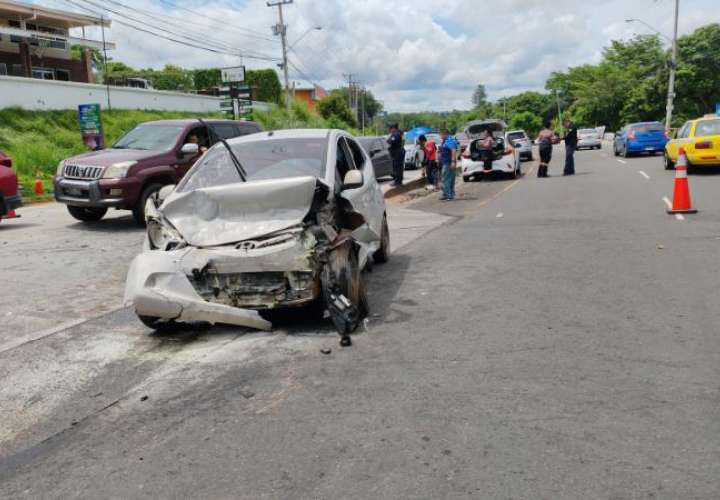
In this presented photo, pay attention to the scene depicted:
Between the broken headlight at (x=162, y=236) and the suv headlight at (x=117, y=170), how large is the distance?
19.8ft

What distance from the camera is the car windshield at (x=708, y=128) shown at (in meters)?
18.2

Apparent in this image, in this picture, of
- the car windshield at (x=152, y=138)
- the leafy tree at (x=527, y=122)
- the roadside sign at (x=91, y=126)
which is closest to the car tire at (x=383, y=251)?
the car windshield at (x=152, y=138)

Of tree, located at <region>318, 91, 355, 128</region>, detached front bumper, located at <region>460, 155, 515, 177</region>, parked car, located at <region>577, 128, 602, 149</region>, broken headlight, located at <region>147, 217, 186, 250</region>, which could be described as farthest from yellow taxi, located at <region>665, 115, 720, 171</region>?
tree, located at <region>318, 91, 355, 128</region>

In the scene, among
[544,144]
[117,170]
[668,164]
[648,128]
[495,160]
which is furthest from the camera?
[648,128]

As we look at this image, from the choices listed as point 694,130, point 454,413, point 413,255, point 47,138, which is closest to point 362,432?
point 454,413

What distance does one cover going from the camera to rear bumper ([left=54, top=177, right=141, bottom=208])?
11555 mm

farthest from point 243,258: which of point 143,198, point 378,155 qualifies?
point 378,155

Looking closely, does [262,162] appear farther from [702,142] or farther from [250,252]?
[702,142]

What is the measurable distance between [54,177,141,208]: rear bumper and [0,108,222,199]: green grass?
8.36 m

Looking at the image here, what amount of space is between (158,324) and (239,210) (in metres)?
1.27

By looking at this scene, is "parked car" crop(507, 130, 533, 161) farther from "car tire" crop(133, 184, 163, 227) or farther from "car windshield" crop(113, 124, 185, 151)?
"car tire" crop(133, 184, 163, 227)

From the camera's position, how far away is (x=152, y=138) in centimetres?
1289

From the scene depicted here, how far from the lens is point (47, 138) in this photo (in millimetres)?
26906

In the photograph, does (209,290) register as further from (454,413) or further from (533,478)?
(533,478)
